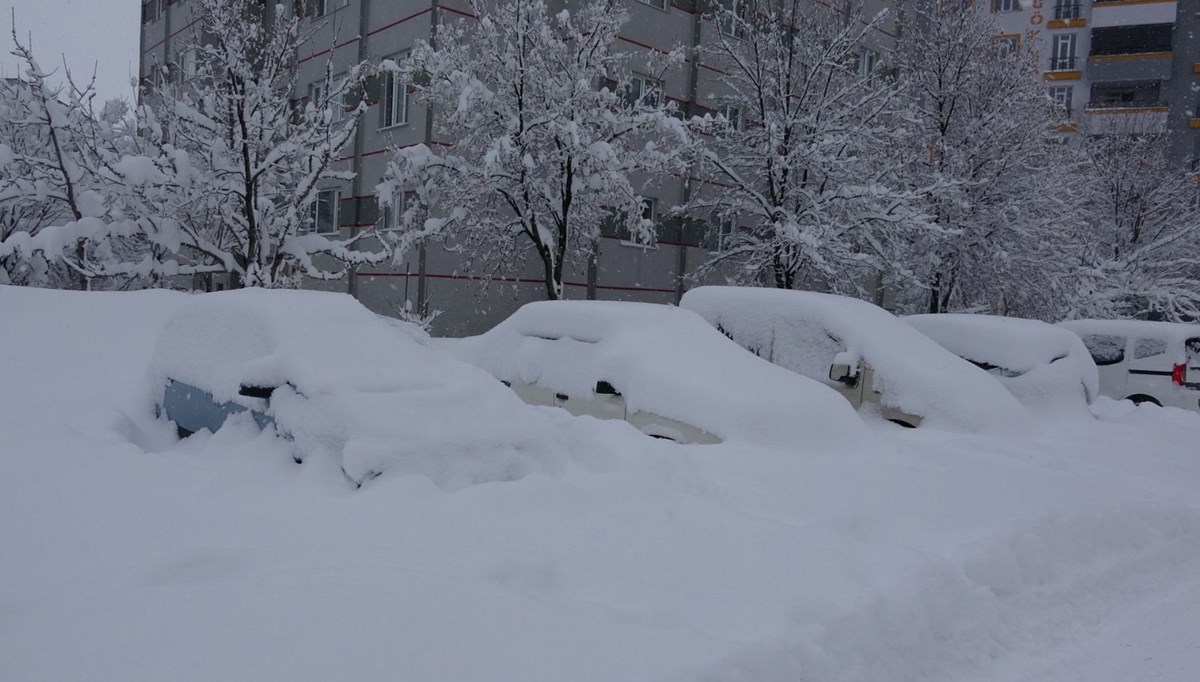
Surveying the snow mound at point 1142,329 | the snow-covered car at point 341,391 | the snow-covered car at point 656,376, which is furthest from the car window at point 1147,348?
the snow-covered car at point 341,391

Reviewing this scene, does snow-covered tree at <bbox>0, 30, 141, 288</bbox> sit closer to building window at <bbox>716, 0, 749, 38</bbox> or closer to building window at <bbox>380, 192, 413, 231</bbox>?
building window at <bbox>380, 192, 413, 231</bbox>

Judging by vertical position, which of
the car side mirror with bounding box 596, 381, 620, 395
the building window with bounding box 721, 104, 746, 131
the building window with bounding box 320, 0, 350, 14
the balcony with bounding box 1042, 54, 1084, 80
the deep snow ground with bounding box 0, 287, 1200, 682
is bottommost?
the deep snow ground with bounding box 0, 287, 1200, 682

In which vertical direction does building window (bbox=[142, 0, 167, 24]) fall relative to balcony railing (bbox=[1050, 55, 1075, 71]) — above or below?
below

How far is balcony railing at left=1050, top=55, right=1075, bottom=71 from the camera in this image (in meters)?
39.9

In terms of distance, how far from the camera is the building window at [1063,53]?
3997cm

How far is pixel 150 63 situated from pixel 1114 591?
31.9m

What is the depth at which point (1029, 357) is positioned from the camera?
1023 cm

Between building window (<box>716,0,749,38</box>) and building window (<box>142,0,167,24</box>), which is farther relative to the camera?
building window (<box>142,0,167,24</box>)

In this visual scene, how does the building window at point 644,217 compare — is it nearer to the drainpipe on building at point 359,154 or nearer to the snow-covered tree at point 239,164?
the drainpipe on building at point 359,154

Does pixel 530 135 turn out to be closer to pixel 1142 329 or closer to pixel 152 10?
pixel 1142 329

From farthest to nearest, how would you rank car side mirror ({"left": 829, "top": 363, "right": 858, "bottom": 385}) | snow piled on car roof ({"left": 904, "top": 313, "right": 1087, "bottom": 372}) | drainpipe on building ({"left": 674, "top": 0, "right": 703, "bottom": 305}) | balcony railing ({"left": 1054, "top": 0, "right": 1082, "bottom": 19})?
balcony railing ({"left": 1054, "top": 0, "right": 1082, "bottom": 19})
drainpipe on building ({"left": 674, "top": 0, "right": 703, "bottom": 305})
snow piled on car roof ({"left": 904, "top": 313, "right": 1087, "bottom": 372})
car side mirror ({"left": 829, "top": 363, "right": 858, "bottom": 385})

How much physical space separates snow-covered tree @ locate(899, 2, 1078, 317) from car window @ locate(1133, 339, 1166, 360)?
184 inches

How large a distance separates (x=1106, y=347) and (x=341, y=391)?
13.4 m

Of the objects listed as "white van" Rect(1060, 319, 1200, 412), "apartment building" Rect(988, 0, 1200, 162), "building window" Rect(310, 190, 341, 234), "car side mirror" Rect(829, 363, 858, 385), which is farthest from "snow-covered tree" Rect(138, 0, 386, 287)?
"apartment building" Rect(988, 0, 1200, 162)
